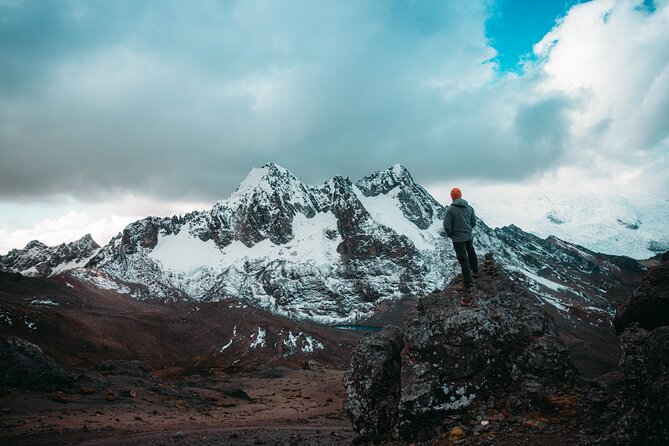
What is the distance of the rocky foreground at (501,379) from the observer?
36.5 ft

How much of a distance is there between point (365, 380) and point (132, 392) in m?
34.3

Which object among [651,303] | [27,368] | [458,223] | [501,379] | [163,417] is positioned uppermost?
[458,223]

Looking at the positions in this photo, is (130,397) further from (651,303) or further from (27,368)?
(651,303)

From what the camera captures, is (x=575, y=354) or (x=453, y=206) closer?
(x=453, y=206)

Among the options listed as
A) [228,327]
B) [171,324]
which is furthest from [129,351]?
[228,327]

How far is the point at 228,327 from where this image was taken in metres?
186

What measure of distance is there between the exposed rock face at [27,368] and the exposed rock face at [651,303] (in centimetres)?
4395

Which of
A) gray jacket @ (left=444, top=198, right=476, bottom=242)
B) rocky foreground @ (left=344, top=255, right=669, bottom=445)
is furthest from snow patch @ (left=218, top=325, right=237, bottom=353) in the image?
gray jacket @ (left=444, top=198, right=476, bottom=242)

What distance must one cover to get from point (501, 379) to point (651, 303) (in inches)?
232

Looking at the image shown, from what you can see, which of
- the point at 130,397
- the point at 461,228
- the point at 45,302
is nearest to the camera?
the point at 461,228

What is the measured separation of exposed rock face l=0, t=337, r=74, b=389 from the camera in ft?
120

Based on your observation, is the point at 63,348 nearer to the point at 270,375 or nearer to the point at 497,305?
the point at 270,375

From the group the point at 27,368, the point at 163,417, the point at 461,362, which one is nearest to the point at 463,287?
the point at 461,362

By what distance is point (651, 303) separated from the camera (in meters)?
15.2
